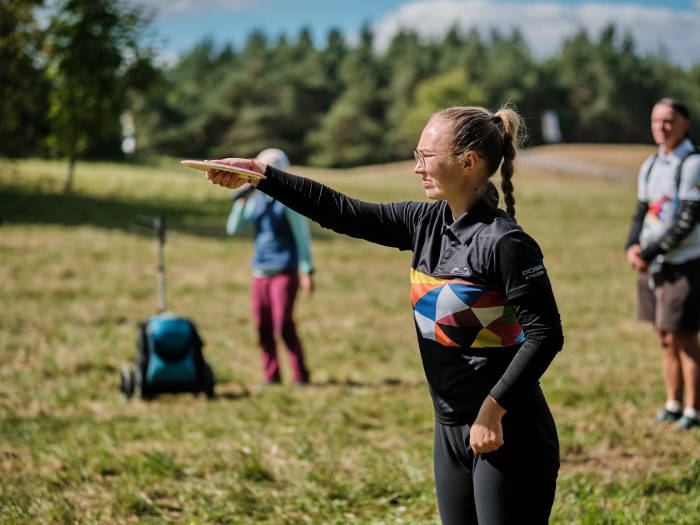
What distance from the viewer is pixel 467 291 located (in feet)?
8.56

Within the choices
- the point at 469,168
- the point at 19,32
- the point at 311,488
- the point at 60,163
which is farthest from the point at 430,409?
the point at 60,163

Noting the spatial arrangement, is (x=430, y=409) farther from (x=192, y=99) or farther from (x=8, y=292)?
(x=192, y=99)

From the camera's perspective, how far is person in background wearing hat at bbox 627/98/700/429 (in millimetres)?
5652

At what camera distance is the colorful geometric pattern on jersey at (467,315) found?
261cm

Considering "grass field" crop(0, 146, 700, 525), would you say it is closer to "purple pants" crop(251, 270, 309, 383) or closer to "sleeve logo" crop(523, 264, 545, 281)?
"purple pants" crop(251, 270, 309, 383)

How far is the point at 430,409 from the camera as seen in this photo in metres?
6.60

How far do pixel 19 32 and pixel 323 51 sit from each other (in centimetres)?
6818

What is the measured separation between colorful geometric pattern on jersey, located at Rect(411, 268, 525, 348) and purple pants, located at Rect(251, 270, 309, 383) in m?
4.85

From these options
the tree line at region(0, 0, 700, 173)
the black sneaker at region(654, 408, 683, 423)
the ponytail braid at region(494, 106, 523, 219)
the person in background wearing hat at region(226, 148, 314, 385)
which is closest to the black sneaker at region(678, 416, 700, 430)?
the black sneaker at region(654, 408, 683, 423)

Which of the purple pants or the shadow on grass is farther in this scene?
the shadow on grass

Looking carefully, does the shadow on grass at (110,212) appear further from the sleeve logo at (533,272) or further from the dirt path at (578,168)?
the dirt path at (578,168)

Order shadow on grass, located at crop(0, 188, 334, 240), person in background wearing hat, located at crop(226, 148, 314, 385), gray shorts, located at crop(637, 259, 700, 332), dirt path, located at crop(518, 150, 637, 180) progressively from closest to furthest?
gray shorts, located at crop(637, 259, 700, 332)
person in background wearing hat, located at crop(226, 148, 314, 385)
shadow on grass, located at crop(0, 188, 334, 240)
dirt path, located at crop(518, 150, 637, 180)

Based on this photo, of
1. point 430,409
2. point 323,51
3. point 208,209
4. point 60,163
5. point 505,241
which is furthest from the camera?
point 323,51

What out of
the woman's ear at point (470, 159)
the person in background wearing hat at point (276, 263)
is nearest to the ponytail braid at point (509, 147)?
the woman's ear at point (470, 159)
